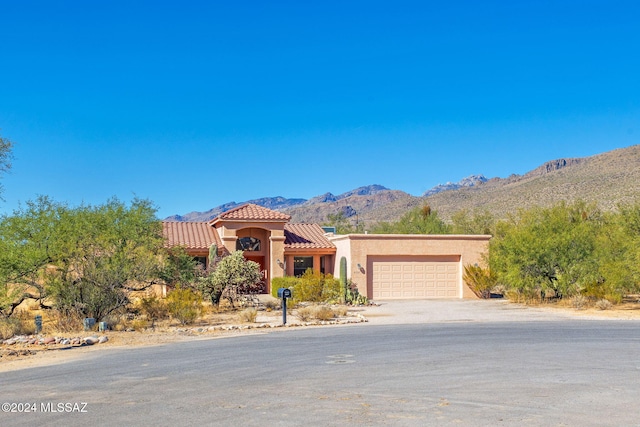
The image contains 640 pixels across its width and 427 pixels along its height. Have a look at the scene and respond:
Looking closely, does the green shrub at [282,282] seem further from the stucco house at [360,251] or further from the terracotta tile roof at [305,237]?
the terracotta tile roof at [305,237]

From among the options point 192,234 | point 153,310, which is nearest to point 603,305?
point 153,310

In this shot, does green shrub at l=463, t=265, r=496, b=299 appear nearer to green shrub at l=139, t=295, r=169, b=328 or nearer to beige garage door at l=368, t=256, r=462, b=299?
beige garage door at l=368, t=256, r=462, b=299

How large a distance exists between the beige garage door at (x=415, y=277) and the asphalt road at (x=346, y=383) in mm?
17745

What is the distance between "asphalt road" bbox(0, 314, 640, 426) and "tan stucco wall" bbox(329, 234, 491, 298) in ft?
57.0

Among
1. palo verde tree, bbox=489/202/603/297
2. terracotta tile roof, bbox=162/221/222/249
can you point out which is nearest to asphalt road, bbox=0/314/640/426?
palo verde tree, bbox=489/202/603/297

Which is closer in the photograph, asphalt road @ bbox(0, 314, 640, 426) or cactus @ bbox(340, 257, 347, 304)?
asphalt road @ bbox(0, 314, 640, 426)

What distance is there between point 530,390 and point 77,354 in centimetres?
999

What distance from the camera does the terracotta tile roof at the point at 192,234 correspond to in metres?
36.1

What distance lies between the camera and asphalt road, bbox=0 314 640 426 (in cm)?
819

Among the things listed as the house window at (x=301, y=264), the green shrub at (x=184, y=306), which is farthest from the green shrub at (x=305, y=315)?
the house window at (x=301, y=264)

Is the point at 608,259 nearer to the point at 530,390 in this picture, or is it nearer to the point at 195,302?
the point at 195,302

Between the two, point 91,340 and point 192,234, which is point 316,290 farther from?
point 91,340

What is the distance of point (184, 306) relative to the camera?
69.6 ft

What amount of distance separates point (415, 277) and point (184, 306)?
660 inches
